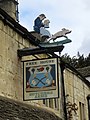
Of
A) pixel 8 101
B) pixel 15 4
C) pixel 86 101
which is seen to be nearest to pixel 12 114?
pixel 8 101

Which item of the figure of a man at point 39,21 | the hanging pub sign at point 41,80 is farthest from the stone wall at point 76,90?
the hanging pub sign at point 41,80

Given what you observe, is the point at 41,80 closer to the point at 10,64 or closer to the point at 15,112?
the point at 10,64

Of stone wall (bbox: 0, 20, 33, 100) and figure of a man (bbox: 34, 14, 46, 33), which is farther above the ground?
figure of a man (bbox: 34, 14, 46, 33)

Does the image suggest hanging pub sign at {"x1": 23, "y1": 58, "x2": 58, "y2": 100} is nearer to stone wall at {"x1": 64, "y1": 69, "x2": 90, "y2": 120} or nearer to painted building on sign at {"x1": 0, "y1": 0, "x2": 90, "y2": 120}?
painted building on sign at {"x1": 0, "y1": 0, "x2": 90, "y2": 120}

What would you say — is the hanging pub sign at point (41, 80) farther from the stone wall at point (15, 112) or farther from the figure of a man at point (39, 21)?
the figure of a man at point (39, 21)

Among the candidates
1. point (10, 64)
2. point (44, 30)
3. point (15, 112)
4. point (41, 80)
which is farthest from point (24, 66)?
point (15, 112)

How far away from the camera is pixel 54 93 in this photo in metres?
12.0

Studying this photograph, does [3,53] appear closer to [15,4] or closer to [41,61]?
[41,61]

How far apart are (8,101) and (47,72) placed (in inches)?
75.9

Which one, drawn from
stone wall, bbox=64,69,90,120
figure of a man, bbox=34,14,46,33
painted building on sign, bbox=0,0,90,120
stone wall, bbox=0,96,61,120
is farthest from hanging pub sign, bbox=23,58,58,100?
stone wall, bbox=64,69,90,120

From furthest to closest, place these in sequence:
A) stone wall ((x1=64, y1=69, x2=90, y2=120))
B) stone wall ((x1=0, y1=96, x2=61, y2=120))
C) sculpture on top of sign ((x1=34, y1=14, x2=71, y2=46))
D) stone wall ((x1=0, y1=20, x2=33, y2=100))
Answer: stone wall ((x1=64, y1=69, x2=90, y2=120))
sculpture on top of sign ((x1=34, y1=14, x2=71, y2=46))
stone wall ((x1=0, y1=20, x2=33, y2=100))
stone wall ((x1=0, y1=96, x2=61, y2=120))

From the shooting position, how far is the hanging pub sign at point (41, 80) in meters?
12.1

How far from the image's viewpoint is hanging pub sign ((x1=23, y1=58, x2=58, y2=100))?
12070 millimetres

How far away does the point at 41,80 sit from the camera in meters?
12.2
